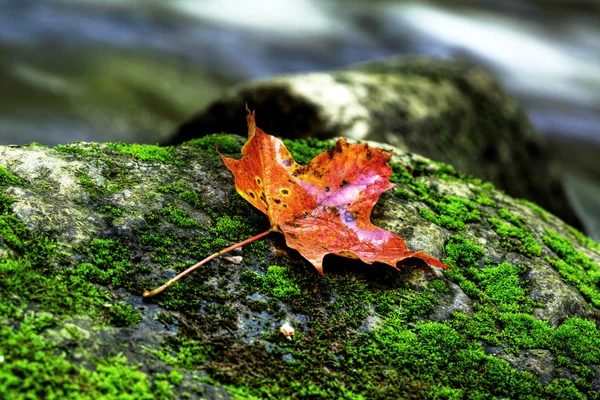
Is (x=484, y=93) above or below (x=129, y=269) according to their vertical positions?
above

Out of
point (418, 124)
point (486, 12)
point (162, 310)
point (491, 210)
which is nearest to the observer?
point (162, 310)

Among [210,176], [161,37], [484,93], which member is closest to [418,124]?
[484,93]

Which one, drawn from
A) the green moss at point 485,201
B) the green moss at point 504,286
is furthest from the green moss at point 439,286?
the green moss at point 485,201

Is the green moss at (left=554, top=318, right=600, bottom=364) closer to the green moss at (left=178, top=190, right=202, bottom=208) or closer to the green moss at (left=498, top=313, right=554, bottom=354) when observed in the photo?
the green moss at (left=498, top=313, right=554, bottom=354)

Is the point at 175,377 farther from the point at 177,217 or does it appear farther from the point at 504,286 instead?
the point at 504,286

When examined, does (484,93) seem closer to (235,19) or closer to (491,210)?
(491,210)
